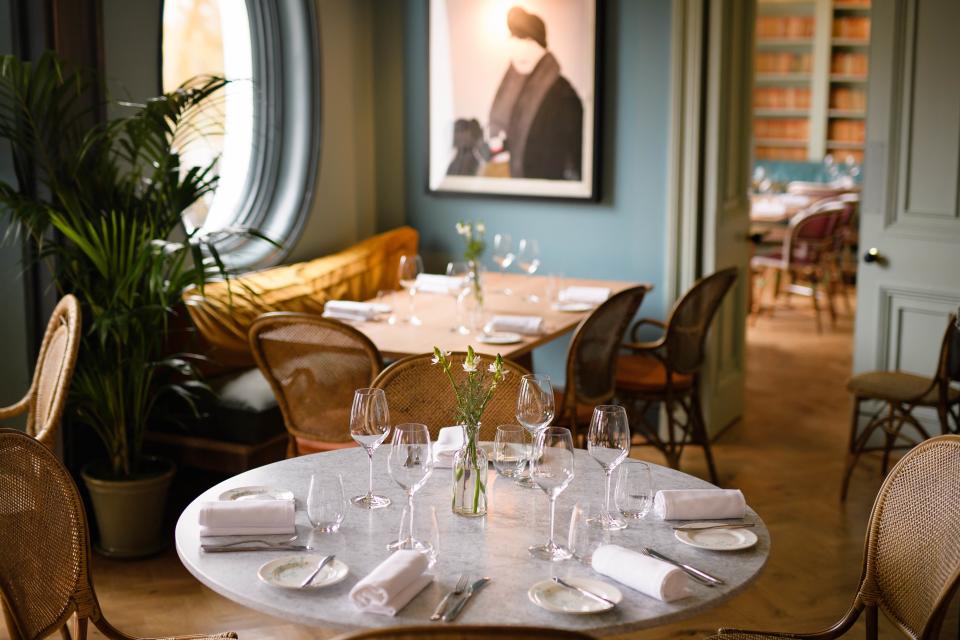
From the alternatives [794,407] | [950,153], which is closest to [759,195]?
[794,407]

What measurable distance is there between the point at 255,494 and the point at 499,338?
1.81 m

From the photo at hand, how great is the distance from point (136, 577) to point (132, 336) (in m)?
0.82

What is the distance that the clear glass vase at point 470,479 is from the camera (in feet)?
7.33

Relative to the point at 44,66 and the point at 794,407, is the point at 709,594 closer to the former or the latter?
the point at 44,66

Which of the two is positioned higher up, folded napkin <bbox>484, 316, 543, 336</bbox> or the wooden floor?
folded napkin <bbox>484, 316, 543, 336</bbox>

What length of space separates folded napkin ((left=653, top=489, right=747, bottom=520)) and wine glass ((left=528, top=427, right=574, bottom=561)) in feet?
0.75

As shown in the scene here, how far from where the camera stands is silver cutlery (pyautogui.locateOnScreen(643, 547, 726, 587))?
1.95 m

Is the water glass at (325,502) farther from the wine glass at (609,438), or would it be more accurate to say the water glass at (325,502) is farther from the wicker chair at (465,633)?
the wicker chair at (465,633)

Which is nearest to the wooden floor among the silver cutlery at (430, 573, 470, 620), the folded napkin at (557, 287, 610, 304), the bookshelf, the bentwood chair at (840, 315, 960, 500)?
the bentwood chair at (840, 315, 960, 500)

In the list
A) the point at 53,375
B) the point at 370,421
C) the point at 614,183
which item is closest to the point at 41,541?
the point at 370,421

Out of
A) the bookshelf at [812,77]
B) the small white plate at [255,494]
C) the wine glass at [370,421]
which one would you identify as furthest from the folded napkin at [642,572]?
the bookshelf at [812,77]

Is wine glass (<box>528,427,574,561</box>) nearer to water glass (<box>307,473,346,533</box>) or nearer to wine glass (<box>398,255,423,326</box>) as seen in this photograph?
water glass (<box>307,473,346,533</box>)

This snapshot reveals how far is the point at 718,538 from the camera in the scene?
2.15m

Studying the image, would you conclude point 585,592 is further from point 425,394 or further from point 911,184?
point 911,184
